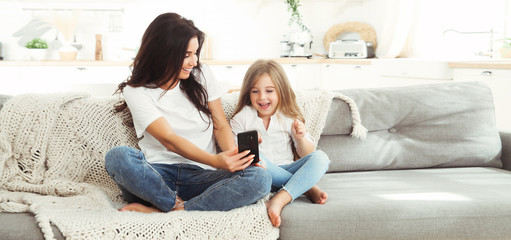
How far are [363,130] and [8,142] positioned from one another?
1.31 m

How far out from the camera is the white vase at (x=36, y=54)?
449 centimetres

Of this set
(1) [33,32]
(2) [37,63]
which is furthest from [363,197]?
(1) [33,32]

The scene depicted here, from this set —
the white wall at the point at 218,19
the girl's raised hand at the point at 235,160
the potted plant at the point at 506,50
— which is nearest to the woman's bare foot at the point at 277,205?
the girl's raised hand at the point at 235,160

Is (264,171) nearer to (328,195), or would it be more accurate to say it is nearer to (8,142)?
(328,195)

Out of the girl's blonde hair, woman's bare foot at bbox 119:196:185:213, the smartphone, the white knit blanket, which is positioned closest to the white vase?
the white knit blanket

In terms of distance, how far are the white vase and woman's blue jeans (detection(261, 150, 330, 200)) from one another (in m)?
3.33

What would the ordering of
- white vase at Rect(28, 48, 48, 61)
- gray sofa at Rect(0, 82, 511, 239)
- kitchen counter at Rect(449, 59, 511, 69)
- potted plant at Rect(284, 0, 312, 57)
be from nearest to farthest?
gray sofa at Rect(0, 82, 511, 239)
kitchen counter at Rect(449, 59, 511, 69)
white vase at Rect(28, 48, 48, 61)
potted plant at Rect(284, 0, 312, 57)

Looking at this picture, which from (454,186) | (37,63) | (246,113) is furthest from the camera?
(37,63)

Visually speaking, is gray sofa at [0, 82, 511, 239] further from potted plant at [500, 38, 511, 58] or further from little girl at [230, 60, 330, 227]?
potted plant at [500, 38, 511, 58]

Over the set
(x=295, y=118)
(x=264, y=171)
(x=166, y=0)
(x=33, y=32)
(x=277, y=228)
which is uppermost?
(x=166, y=0)

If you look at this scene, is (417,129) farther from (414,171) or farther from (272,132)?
(272,132)

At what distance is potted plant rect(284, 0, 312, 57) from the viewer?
4859 mm

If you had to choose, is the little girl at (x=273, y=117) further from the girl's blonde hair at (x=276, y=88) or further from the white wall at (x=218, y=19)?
the white wall at (x=218, y=19)

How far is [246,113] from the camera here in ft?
6.64
